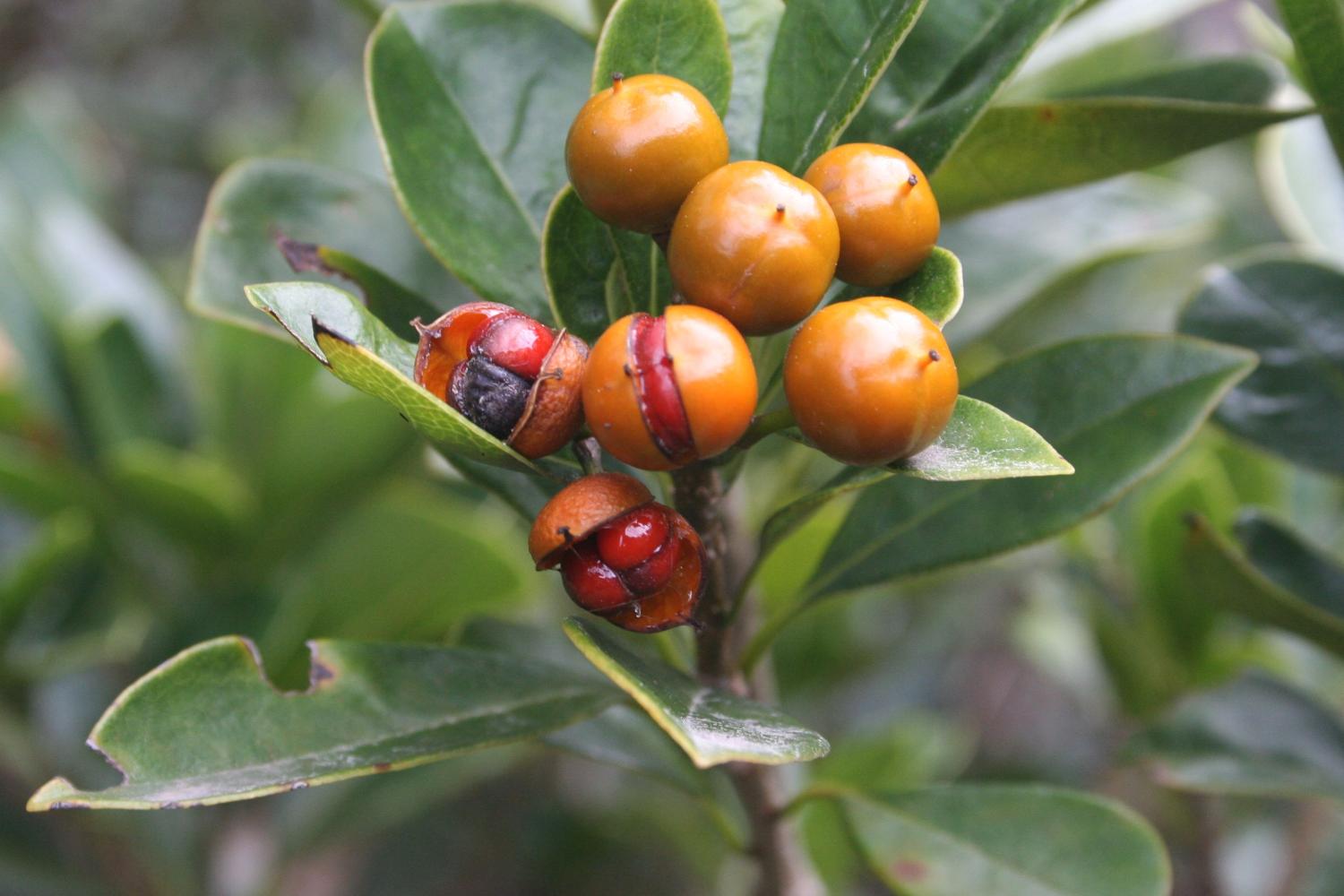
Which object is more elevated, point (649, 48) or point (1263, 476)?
point (649, 48)

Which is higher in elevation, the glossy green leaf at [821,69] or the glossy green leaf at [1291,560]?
the glossy green leaf at [821,69]

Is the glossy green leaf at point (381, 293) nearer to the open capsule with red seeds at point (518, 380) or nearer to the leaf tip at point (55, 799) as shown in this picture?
the open capsule with red seeds at point (518, 380)

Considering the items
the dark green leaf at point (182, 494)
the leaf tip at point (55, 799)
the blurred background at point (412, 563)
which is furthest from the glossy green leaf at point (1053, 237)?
the leaf tip at point (55, 799)

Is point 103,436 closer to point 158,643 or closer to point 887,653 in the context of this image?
point 158,643

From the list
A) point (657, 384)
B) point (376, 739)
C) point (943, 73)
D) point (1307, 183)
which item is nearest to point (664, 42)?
point (943, 73)

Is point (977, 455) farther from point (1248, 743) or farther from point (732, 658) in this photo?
point (1248, 743)

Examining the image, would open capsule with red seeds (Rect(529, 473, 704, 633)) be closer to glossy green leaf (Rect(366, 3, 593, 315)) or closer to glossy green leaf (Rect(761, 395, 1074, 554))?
glossy green leaf (Rect(761, 395, 1074, 554))

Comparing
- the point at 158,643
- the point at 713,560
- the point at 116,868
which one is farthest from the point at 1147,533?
the point at 116,868
